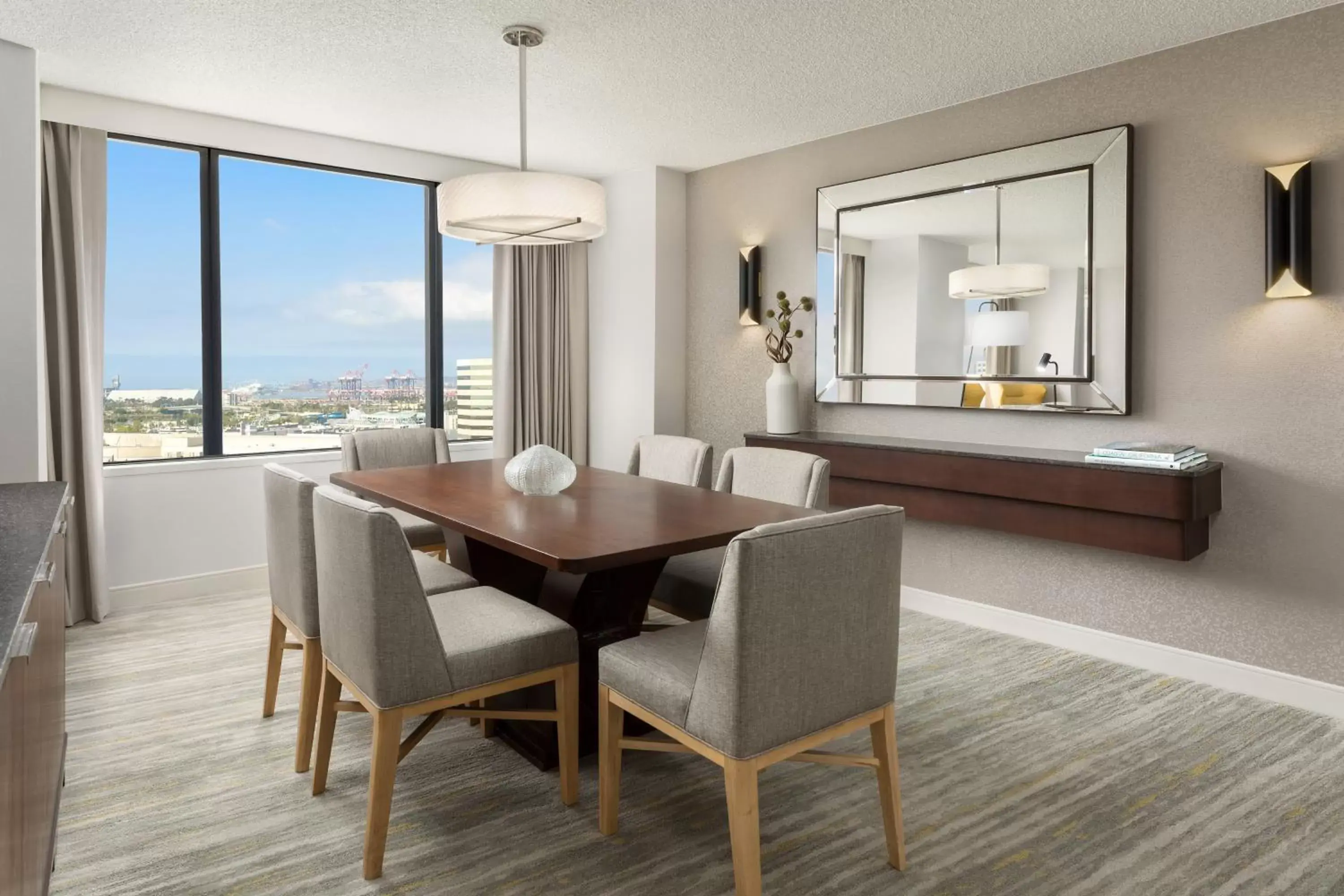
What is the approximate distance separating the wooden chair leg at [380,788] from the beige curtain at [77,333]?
2732 millimetres

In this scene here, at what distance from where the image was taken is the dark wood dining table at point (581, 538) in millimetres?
2215

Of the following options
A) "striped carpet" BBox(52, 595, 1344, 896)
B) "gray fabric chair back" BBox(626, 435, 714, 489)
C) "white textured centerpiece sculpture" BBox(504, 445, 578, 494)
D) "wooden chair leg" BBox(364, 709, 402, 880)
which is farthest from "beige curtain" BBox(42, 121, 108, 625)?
"wooden chair leg" BBox(364, 709, 402, 880)

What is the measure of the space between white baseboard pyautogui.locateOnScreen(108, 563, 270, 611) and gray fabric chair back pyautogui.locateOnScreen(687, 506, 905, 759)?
139 inches

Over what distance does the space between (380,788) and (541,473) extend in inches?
46.2

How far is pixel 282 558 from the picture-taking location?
8.46 feet

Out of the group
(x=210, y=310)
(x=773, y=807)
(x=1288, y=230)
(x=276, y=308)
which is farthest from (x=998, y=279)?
(x=210, y=310)

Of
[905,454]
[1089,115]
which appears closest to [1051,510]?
[905,454]

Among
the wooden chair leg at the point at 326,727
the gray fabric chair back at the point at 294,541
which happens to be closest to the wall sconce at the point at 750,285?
Answer: the gray fabric chair back at the point at 294,541

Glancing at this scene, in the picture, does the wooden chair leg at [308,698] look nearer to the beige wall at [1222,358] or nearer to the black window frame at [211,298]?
the black window frame at [211,298]

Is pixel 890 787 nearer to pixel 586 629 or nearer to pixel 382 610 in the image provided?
pixel 586 629

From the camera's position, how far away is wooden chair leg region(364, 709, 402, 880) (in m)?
2.00

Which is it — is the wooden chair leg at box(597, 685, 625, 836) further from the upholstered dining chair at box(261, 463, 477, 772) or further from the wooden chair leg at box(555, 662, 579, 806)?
the upholstered dining chair at box(261, 463, 477, 772)

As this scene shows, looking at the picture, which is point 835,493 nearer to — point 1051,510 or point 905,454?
point 905,454

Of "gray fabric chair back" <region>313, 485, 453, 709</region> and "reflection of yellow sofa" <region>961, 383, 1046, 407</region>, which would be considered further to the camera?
"reflection of yellow sofa" <region>961, 383, 1046, 407</region>
